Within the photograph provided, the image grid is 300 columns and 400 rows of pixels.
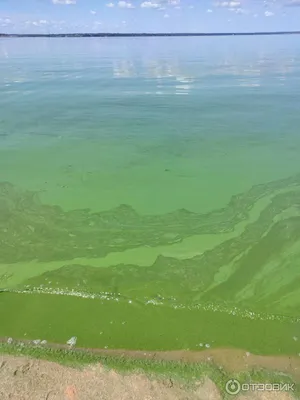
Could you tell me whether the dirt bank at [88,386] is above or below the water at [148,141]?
above

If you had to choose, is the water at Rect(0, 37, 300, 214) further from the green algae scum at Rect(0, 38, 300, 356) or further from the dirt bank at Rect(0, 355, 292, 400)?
the dirt bank at Rect(0, 355, 292, 400)

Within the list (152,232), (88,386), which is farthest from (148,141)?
(88,386)

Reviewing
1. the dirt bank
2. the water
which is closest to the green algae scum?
the water

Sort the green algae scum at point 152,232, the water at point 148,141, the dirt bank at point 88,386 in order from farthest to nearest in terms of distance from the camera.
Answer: the water at point 148,141 → the green algae scum at point 152,232 → the dirt bank at point 88,386

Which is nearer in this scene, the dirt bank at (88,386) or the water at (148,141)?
the dirt bank at (88,386)

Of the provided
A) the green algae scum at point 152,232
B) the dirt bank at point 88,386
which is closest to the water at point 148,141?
the green algae scum at point 152,232

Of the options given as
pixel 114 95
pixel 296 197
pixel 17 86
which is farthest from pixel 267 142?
pixel 17 86

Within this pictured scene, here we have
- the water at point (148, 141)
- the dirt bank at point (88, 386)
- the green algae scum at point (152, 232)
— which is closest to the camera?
the dirt bank at point (88, 386)

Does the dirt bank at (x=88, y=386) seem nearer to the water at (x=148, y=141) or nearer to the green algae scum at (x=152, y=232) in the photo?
the green algae scum at (x=152, y=232)
